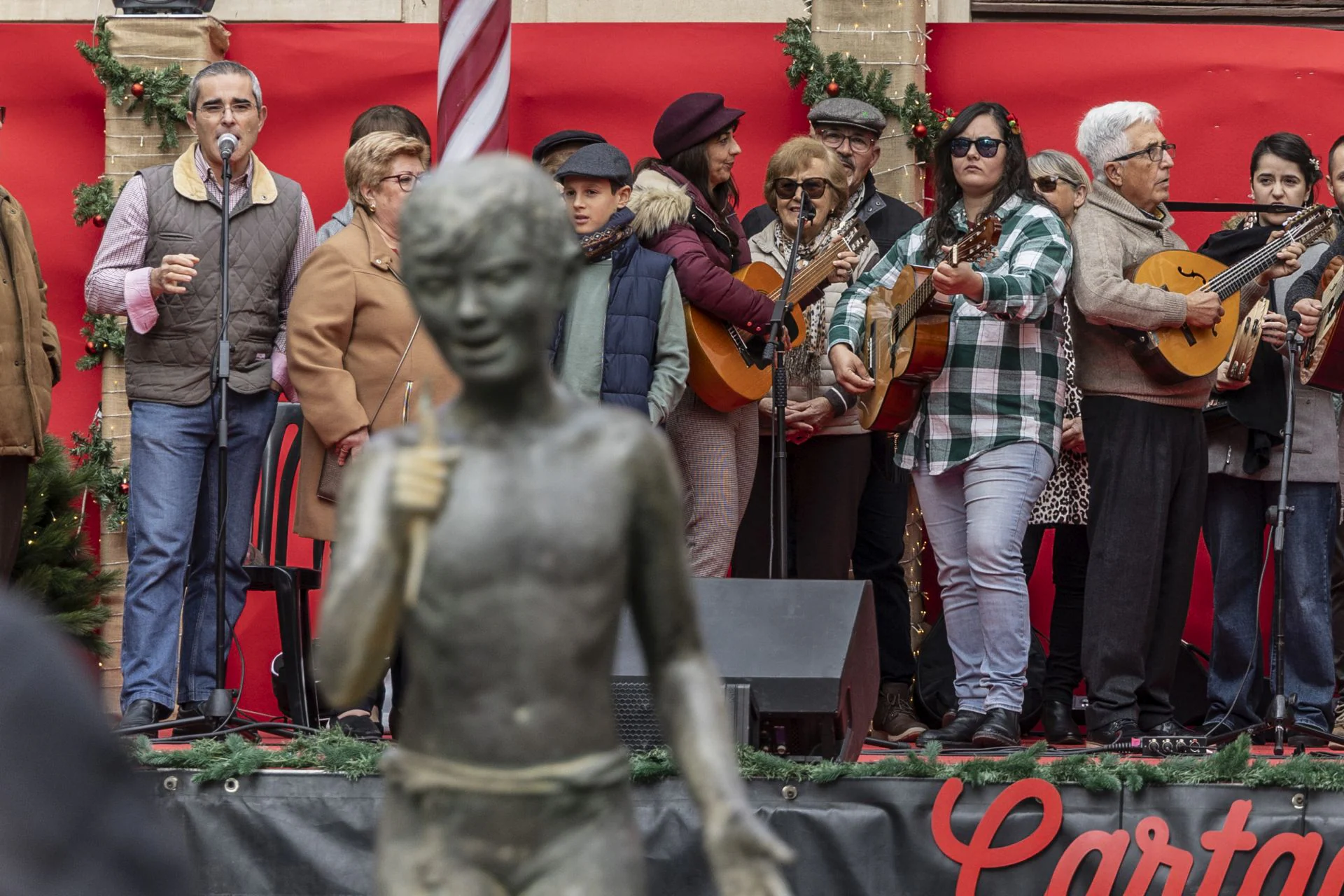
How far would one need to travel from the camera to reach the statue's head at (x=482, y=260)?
2.16 meters

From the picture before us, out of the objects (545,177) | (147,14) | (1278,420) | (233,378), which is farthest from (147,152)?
(545,177)

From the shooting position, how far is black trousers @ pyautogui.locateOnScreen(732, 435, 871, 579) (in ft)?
22.7

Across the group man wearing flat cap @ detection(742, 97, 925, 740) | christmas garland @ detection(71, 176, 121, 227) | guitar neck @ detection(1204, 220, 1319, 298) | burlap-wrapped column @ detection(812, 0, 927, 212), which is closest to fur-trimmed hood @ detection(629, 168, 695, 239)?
man wearing flat cap @ detection(742, 97, 925, 740)

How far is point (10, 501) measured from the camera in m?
6.37

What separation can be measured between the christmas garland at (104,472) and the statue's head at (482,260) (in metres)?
6.49

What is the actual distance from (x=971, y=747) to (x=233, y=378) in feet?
8.65

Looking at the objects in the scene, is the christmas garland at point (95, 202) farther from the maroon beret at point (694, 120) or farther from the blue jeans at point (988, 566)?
the blue jeans at point (988, 566)

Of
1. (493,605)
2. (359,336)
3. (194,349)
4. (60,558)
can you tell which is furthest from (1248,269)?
(493,605)

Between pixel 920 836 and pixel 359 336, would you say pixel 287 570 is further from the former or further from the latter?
pixel 920 836

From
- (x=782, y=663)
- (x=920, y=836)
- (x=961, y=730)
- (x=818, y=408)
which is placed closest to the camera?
(x=920, y=836)

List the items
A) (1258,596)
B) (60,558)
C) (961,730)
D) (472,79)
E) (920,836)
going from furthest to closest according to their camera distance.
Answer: (60,558)
(1258,596)
(961,730)
(472,79)
(920,836)

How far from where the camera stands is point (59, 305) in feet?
28.5

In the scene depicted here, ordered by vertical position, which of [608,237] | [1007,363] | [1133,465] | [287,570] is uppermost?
[608,237]

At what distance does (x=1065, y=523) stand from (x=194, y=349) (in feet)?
10.3
